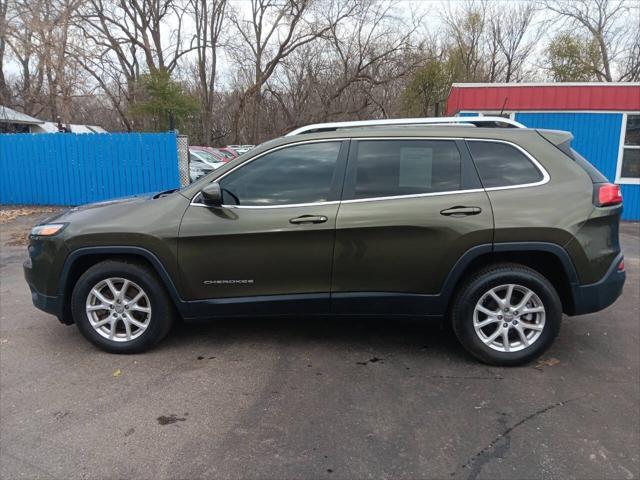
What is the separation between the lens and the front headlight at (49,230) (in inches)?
153

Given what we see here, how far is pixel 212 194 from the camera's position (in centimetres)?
359

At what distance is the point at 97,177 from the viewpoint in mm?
12656

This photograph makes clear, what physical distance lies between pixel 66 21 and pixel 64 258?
65.2 ft

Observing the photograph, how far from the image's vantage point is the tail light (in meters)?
3.56

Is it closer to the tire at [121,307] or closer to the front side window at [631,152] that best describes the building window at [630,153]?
the front side window at [631,152]

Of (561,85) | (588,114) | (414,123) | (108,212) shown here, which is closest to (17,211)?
(108,212)

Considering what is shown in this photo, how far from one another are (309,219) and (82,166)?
1106cm

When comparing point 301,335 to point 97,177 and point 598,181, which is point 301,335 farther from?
point 97,177

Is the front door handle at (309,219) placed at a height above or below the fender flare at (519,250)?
above

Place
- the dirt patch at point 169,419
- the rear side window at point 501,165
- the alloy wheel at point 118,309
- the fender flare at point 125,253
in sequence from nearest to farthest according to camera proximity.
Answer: the dirt patch at point 169,419, the rear side window at point 501,165, the fender flare at point 125,253, the alloy wheel at point 118,309

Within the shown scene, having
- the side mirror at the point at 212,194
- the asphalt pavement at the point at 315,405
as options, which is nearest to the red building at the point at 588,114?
the asphalt pavement at the point at 315,405

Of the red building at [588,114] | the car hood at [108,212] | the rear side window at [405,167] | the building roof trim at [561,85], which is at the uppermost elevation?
the building roof trim at [561,85]

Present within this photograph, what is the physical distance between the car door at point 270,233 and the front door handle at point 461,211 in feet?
2.63

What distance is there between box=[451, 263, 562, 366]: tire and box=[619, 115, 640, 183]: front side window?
9.62 m
